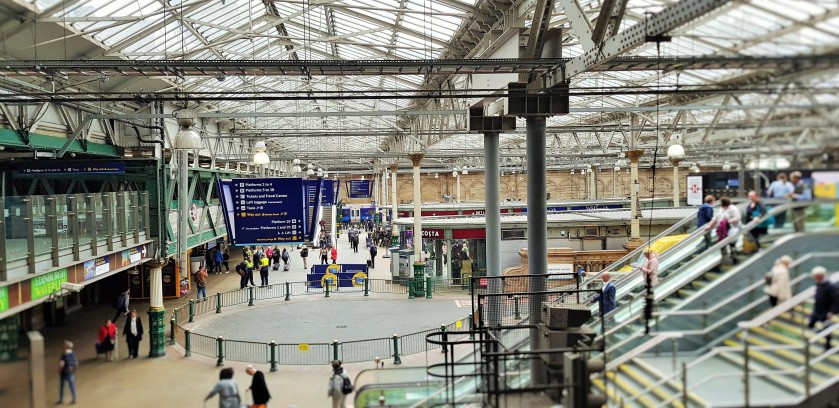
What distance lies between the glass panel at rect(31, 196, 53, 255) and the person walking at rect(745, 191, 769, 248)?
11.8m

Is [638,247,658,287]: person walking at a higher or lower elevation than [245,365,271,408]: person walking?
higher

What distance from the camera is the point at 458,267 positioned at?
28062 mm

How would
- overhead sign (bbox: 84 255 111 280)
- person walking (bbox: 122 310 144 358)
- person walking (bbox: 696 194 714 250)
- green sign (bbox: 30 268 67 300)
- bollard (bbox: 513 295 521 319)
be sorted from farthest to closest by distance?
person walking (bbox: 122 310 144 358)
overhead sign (bbox: 84 255 111 280)
bollard (bbox: 513 295 521 319)
green sign (bbox: 30 268 67 300)
person walking (bbox: 696 194 714 250)

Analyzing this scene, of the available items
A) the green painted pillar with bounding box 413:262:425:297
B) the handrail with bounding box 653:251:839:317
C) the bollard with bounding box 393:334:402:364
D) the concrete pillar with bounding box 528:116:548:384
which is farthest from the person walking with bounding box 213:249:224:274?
the handrail with bounding box 653:251:839:317

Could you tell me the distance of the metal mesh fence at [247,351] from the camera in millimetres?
16741

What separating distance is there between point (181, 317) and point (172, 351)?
4249mm

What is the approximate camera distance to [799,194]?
244 inches

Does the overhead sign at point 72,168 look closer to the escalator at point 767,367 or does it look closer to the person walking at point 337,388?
the person walking at point 337,388

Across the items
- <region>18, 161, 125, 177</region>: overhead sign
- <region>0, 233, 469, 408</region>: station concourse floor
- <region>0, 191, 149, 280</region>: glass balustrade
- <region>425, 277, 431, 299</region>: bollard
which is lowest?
<region>0, 233, 469, 408</region>: station concourse floor

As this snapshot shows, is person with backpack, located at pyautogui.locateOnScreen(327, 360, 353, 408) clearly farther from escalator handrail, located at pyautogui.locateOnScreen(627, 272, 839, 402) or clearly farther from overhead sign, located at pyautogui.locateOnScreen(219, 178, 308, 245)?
escalator handrail, located at pyautogui.locateOnScreen(627, 272, 839, 402)

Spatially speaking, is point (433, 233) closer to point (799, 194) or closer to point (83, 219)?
point (83, 219)

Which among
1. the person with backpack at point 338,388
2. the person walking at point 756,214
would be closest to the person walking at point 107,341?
the person with backpack at point 338,388

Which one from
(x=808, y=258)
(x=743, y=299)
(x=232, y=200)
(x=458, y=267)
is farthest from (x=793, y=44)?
(x=458, y=267)

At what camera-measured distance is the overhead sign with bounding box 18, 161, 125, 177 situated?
54.5 feet
